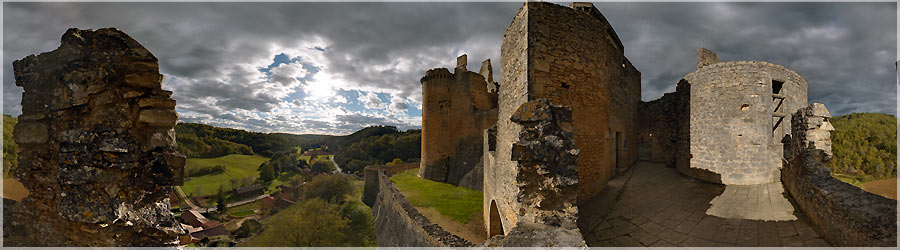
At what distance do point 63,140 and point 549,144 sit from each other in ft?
19.1

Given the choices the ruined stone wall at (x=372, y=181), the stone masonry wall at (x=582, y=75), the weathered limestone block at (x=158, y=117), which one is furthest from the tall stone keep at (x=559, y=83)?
the ruined stone wall at (x=372, y=181)

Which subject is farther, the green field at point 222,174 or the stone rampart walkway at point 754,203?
the green field at point 222,174

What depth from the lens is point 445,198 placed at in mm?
14039

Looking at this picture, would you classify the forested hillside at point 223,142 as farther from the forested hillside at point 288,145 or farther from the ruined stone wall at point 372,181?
the ruined stone wall at point 372,181

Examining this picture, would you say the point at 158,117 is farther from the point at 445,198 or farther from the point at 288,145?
the point at 288,145

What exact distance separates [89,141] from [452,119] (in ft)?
56.5

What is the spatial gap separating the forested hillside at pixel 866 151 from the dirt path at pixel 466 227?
49.3ft

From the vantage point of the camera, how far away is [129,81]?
2.99m

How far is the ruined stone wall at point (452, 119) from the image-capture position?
60.5ft

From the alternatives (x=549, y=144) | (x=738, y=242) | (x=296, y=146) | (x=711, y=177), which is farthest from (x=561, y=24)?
(x=296, y=146)

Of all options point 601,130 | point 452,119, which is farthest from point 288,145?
point 601,130

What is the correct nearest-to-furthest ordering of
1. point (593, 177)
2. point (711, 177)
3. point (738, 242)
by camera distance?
point (738, 242), point (593, 177), point (711, 177)

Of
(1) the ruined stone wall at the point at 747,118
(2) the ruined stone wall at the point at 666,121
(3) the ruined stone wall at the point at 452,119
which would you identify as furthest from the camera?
(3) the ruined stone wall at the point at 452,119

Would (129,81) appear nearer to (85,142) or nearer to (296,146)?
(85,142)
